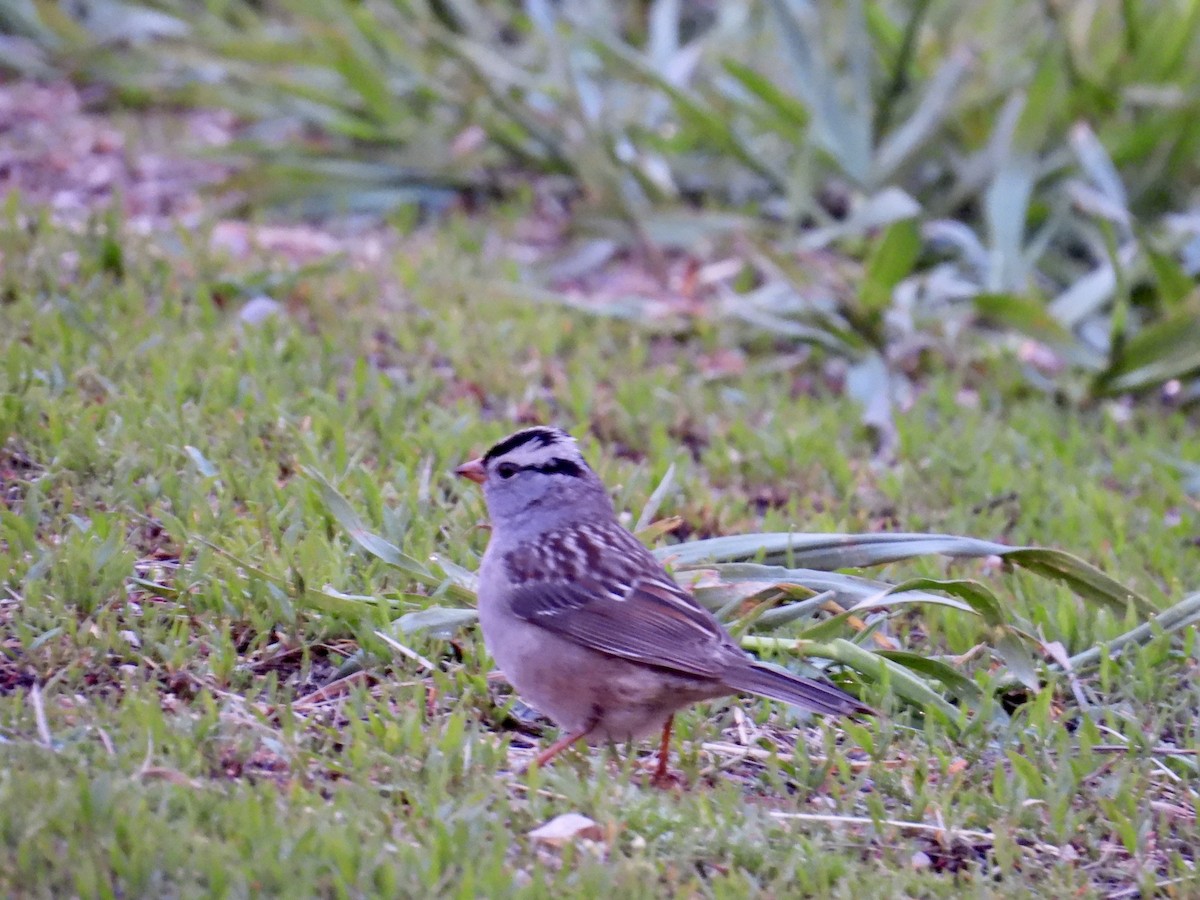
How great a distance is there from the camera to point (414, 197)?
335 inches

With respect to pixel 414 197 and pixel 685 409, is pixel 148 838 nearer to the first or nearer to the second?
Result: pixel 685 409

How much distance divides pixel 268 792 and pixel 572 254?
491cm

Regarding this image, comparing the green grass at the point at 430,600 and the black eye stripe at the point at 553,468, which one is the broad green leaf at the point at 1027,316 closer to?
the green grass at the point at 430,600

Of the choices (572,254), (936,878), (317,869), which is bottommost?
(936,878)

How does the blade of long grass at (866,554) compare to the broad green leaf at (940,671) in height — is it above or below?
above

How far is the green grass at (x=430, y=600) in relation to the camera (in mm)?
3340

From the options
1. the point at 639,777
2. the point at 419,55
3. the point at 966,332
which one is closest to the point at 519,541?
the point at 639,777

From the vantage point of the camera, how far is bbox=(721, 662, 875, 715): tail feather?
12.0ft

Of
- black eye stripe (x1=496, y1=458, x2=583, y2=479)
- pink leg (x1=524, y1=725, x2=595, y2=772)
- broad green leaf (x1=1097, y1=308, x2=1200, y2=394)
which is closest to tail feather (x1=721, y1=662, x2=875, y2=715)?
pink leg (x1=524, y1=725, x2=595, y2=772)

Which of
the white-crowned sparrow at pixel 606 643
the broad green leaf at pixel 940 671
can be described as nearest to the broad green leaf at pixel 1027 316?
the broad green leaf at pixel 940 671

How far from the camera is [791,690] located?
12.1ft

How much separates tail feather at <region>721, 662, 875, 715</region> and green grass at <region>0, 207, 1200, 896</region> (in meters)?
0.28

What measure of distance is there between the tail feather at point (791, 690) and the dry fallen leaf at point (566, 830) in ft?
1.67

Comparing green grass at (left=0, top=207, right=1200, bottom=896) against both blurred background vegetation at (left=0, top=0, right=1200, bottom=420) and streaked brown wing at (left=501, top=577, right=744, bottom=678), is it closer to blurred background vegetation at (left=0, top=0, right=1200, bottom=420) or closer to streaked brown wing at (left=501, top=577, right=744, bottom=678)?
streaked brown wing at (left=501, top=577, right=744, bottom=678)
